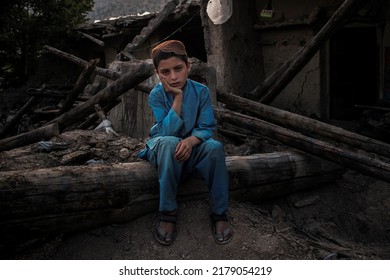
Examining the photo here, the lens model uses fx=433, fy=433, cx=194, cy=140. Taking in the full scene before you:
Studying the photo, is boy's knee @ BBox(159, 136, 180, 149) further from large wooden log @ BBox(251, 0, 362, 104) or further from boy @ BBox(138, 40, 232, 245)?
large wooden log @ BBox(251, 0, 362, 104)

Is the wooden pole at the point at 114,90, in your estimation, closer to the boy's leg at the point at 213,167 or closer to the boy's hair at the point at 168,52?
the boy's hair at the point at 168,52

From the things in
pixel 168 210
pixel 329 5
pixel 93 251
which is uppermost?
pixel 329 5

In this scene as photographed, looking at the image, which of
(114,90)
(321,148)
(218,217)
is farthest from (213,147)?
(114,90)

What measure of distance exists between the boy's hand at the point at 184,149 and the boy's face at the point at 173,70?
32cm

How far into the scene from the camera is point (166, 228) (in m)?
2.55

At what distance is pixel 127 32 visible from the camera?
405 inches

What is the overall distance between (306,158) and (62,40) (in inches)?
366

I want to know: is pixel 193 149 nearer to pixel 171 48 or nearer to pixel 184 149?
→ pixel 184 149

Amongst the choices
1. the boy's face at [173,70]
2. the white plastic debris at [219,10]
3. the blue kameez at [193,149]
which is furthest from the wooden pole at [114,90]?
the white plastic debris at [219,10]

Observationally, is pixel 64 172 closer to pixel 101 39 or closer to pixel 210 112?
pixel 210 112

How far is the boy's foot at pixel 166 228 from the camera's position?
2.54m

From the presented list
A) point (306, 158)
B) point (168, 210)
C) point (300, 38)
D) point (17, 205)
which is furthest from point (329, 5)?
point (17, 205)

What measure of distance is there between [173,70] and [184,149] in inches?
18.0
